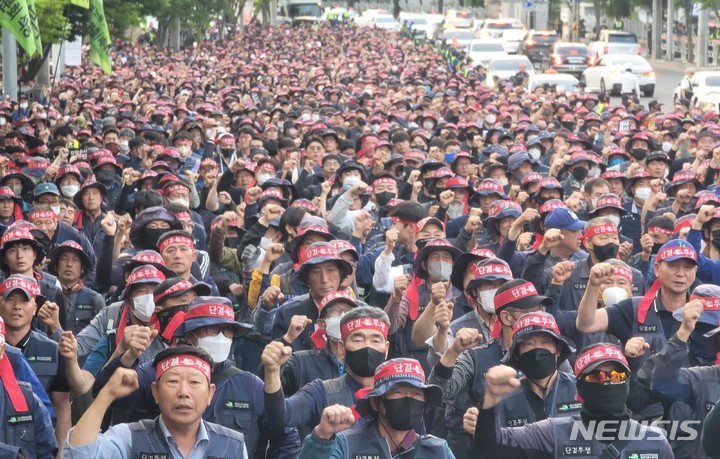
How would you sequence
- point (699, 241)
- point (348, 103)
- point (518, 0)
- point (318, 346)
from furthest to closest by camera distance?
point (518, 0) → point (348, 103) → point (699, 241) → point (318, 346)

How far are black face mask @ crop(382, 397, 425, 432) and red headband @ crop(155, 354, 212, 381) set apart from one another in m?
0.78

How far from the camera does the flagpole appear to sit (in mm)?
30109

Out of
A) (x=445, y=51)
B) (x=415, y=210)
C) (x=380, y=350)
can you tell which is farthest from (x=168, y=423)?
(x=445, y=51)

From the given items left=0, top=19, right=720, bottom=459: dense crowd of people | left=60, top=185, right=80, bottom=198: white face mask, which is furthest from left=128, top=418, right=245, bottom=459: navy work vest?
left=60, top=185, right=80, bottom=198: white face mask

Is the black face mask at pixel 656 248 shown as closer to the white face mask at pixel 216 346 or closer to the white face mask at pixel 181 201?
the white face mask at pixel 181 201

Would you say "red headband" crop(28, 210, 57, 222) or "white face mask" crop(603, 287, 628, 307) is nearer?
"white face mask" crop(603, 287, 628, 307)

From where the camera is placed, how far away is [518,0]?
4067 inches

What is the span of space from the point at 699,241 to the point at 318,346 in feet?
13.0

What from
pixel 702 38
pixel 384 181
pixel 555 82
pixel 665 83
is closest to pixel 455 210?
pixel 384 181

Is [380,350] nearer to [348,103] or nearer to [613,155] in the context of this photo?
[613,155]

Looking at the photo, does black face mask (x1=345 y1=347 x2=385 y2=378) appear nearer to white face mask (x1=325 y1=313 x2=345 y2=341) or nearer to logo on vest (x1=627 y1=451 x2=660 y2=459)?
white face mask (x1=325 y1=313 x2=345 y2=341)

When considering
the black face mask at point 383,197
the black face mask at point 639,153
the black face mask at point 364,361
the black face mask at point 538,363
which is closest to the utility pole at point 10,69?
the black face mask at point 639,153

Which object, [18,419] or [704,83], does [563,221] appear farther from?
[704,83]

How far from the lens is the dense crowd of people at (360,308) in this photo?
6586mm
